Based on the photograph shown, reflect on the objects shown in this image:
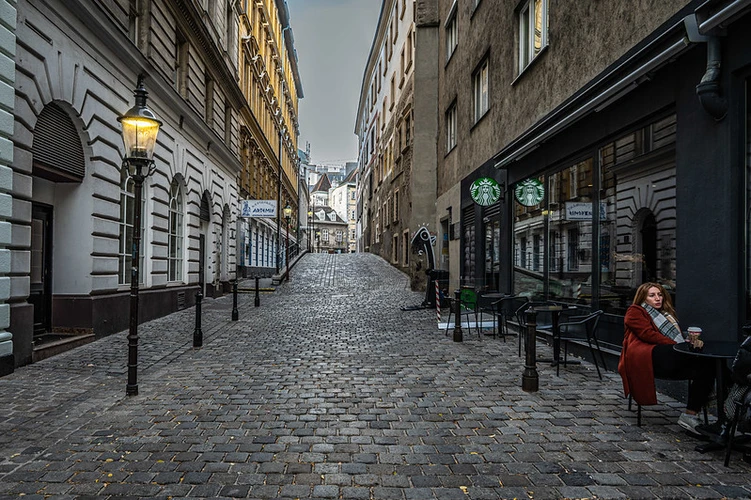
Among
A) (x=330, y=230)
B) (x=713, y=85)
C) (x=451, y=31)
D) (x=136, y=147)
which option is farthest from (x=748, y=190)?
(x=330, y=230)

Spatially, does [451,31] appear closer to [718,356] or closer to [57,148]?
[57,148]

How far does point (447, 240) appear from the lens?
2120 centimetres

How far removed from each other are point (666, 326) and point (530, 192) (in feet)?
21.8

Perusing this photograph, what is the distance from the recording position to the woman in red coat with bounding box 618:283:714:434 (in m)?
4.82

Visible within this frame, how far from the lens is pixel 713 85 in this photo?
5441 millimetres

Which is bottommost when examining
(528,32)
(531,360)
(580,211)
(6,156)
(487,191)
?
(531,360)

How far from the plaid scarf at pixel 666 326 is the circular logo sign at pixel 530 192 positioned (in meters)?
6.06

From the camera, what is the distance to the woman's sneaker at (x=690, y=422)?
4.77m

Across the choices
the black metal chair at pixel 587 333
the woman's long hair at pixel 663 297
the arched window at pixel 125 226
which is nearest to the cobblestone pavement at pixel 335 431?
the black metal chair at pixel 587 333

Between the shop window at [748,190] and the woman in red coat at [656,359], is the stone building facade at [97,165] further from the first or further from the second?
the shop window at [748,190]

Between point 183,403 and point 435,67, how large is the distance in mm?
20802

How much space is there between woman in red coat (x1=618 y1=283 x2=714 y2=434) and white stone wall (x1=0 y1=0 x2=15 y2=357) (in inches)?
305

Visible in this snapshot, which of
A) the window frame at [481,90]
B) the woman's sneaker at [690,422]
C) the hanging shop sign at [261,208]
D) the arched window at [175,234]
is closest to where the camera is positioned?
the woman's sneaker at [690,422]

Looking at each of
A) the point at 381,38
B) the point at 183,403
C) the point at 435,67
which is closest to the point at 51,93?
the point at 183,403
